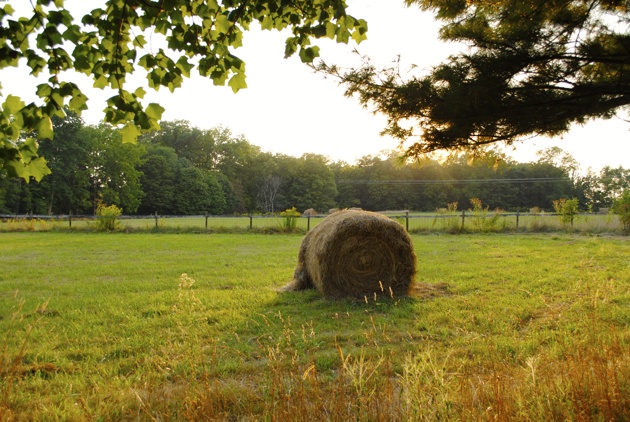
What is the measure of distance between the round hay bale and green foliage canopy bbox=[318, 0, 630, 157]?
2.90 m

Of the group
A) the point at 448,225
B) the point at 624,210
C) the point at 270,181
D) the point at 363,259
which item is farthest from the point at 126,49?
the point at 270,181

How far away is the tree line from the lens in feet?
172

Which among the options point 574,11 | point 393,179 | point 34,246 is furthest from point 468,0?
point 393,179

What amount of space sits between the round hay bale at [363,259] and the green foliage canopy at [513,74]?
290 centimetres

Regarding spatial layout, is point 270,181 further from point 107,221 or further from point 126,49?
point 126,49

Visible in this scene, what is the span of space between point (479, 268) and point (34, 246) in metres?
15.0

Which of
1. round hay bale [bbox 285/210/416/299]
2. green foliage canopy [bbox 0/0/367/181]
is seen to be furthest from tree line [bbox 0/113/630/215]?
green foliage canopy [bbox 0/0/367/181]

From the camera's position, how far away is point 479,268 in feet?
29.3

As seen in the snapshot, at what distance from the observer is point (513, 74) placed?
3422mm

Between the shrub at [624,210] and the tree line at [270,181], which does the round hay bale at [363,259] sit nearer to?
the shrub at [624,210]

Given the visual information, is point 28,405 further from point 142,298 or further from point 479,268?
point 479,268

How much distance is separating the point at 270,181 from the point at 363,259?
62828 millimetres

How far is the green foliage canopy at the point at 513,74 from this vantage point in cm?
332

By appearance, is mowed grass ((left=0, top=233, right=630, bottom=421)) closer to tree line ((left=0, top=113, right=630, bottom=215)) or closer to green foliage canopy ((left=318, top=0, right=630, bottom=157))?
green foliage canopy ((left=318, top=0, right=630, bottom=157))
